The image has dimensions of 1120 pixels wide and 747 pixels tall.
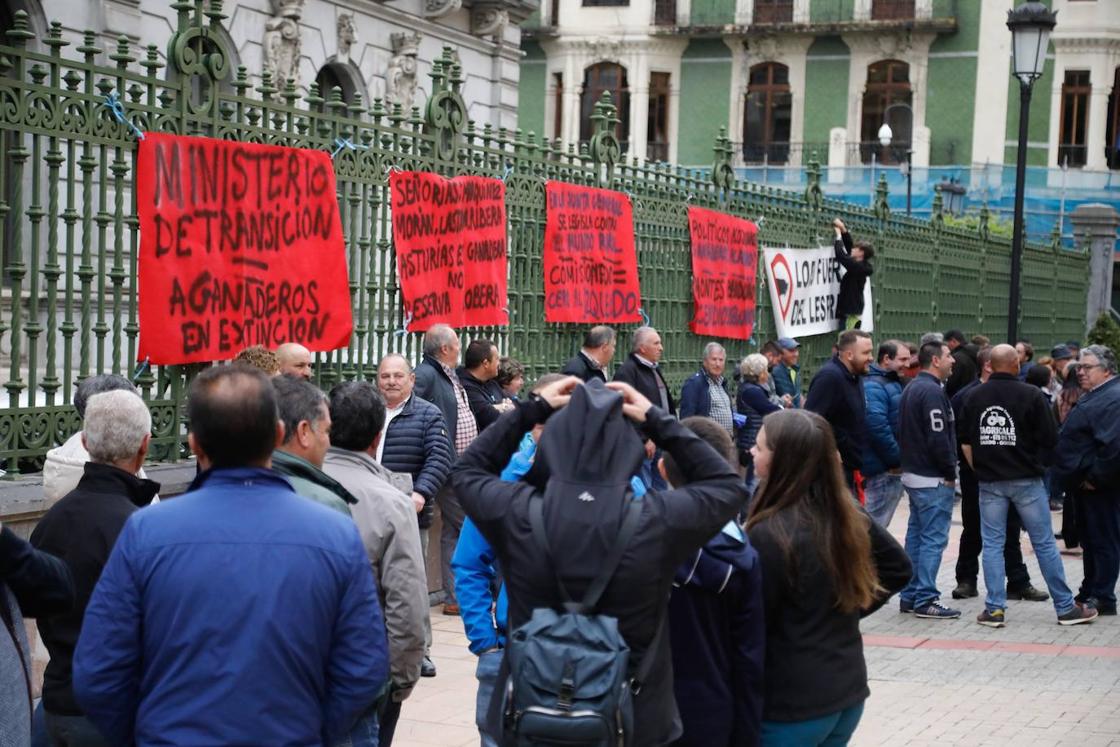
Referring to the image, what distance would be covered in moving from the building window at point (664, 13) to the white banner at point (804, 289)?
3828cm

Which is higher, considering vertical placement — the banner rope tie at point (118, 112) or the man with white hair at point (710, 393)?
the banner rope tie at point (118, 112)

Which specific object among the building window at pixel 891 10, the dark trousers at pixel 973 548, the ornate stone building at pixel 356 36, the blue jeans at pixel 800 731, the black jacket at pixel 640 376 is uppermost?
the building window at pixel 891 10

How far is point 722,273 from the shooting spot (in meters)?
14.7

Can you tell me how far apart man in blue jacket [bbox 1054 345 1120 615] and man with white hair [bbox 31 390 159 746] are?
8.22 metres

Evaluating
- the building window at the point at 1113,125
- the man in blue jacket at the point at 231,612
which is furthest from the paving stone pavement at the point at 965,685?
the building window at the point at 1113,125

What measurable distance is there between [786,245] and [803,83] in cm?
3843

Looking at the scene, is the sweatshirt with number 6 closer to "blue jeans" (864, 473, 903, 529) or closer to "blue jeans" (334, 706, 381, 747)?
"blue jeans" (864, 473, 903, 529)

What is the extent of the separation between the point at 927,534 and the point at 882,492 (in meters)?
0.50

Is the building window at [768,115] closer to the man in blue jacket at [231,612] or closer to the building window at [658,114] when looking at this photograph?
the building window at [658,114]

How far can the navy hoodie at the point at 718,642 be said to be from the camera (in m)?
Result: 4.51

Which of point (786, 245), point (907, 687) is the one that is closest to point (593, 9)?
point (786, 245)

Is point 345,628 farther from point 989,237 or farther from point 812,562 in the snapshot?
point 989,237

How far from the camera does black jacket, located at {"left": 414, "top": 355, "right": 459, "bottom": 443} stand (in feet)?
31.7

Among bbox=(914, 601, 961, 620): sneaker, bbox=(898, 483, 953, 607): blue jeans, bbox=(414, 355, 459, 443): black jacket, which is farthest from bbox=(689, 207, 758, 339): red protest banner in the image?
bbox=(414, 355, 459, 443): black jacket
